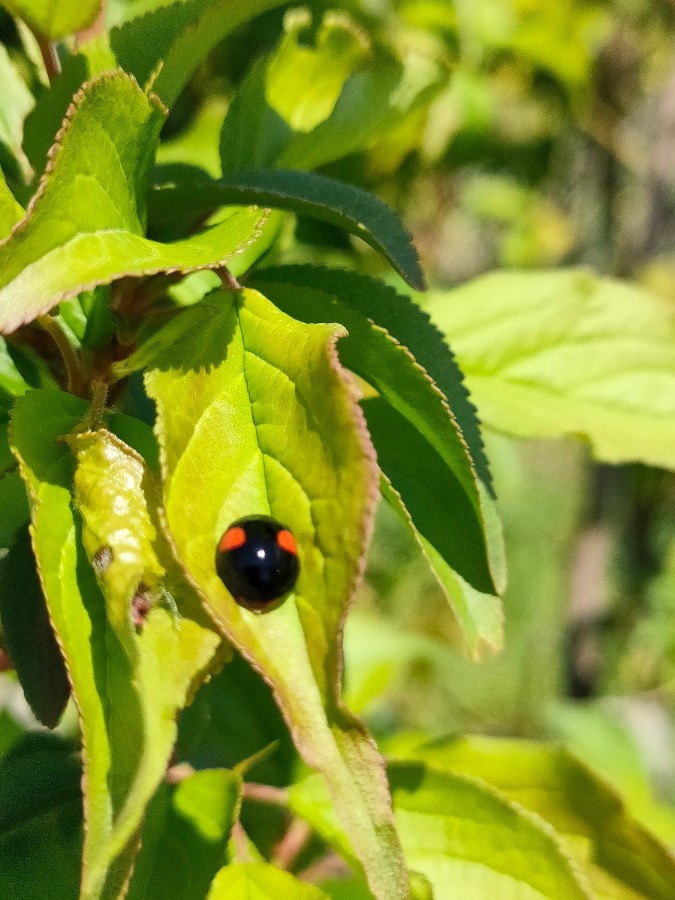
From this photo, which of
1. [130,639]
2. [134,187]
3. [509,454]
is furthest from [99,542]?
[509,454]

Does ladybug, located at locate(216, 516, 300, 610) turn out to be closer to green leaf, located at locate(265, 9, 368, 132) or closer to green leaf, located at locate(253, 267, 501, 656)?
green leaf, located at locate(253, 267, 501, 656)

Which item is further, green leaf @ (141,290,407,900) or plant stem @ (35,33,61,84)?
plant stem @ (35,33,61,84)

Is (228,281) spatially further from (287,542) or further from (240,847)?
(240,847)

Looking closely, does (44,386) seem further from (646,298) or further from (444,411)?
(646,298)

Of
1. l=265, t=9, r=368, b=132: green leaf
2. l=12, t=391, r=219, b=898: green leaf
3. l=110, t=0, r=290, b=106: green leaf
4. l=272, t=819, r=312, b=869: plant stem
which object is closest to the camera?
l=12, t=391, r=219, b=898: green leaf

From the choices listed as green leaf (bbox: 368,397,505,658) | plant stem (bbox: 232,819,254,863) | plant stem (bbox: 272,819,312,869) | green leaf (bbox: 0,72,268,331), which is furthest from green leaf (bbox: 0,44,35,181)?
plant stem (bbox: 272,819,312,869)

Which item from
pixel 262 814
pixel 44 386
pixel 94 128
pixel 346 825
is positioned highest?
pixel 94 128

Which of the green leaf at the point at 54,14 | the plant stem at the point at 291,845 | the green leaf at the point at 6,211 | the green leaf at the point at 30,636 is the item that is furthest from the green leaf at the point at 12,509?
the plant stem at the point at 291,845
